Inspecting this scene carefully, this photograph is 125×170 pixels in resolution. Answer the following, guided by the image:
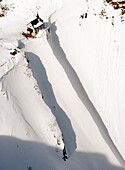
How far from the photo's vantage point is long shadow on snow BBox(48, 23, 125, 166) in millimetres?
6771

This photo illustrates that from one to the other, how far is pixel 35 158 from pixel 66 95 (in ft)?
11.4

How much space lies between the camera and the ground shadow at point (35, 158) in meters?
4.40

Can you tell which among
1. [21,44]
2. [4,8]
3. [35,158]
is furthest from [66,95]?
[4,8]

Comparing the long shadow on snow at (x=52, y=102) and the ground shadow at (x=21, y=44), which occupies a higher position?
the ground shadow at (x=21, y=44)

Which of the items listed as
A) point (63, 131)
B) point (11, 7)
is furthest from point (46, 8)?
point (63, 131)

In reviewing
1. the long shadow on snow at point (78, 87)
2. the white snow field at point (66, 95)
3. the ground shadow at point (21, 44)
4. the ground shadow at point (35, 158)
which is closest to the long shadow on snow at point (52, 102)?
the white snow field at point (66, 95)

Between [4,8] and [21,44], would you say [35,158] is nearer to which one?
[21,44]

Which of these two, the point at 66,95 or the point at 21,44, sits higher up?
→ the point at 21,44

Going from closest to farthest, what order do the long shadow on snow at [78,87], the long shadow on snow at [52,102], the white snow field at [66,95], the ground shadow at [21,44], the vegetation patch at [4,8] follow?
the white snow field at [66,95]
the long shadow on snow at [52,102]
the long shadow on snow at [78,87]
the ground shadow at [21,44]
the vegetation patch at [4,8]

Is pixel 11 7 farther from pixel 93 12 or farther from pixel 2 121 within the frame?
pixel 2 121

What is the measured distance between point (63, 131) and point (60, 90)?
2.19 meters

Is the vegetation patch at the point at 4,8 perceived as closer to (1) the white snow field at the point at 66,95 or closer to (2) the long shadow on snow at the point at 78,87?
(1) the white snow field at the point at 66,95

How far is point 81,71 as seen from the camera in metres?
9.10

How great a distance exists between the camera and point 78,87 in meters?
8.23
